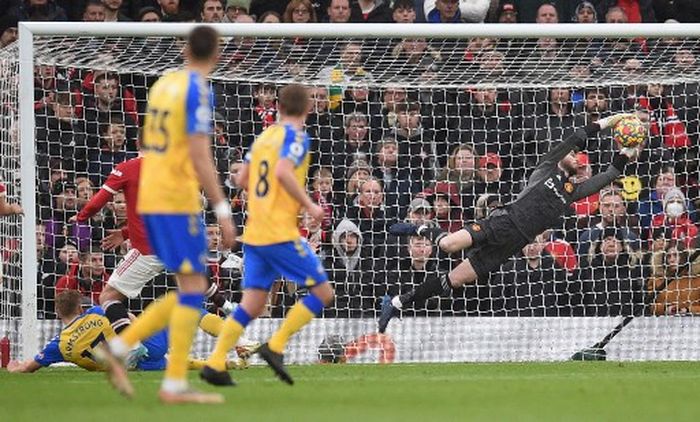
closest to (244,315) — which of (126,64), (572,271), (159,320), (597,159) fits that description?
(159,320)

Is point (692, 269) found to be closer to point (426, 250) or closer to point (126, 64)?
point (426, 250)

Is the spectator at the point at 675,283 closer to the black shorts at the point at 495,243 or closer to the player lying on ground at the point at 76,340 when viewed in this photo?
the black shorts at the point at 495,243

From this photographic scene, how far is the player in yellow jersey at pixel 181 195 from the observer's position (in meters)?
8.37

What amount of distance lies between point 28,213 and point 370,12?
17.4 ft

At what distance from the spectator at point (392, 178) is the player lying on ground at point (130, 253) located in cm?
298

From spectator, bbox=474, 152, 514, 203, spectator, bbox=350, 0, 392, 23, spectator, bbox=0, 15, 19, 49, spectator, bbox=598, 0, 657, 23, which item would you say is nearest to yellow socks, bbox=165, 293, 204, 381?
spectator, bbox=474, 152, 514, 203

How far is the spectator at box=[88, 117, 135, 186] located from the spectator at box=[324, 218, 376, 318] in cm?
219

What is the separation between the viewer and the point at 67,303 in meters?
12.2

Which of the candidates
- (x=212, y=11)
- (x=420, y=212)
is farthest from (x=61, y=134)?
(x=420, y=212)

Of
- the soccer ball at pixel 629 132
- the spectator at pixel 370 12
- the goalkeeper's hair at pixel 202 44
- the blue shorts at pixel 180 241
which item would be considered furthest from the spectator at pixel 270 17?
the blue shorts at pixel 180 241

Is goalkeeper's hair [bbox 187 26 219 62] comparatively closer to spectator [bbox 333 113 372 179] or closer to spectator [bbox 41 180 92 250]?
spectator [bbox 41 180 92 250]

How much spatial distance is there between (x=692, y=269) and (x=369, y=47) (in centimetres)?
390

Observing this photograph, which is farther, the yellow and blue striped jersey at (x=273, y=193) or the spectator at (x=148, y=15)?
the spectator at (x=148, y=15)

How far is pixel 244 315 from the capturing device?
10.1 meters
